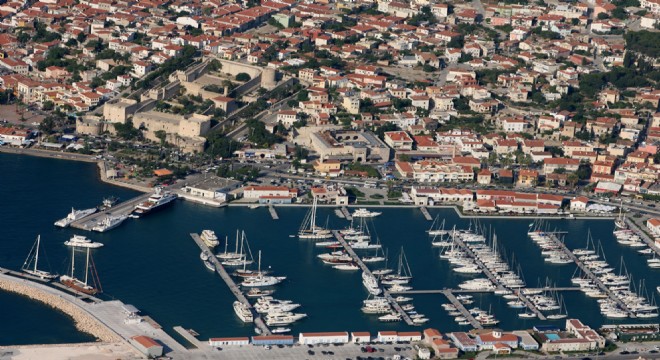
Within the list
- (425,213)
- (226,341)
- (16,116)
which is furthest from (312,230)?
(16,116)

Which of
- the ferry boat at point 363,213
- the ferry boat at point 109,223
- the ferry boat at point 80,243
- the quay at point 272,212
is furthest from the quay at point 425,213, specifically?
the ferry boat at point 80,243

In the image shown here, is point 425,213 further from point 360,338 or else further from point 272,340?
point 272,340

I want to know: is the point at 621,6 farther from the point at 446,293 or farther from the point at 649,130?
the point at 446,293

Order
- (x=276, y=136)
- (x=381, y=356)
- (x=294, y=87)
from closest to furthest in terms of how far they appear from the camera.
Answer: (x=381, y=356)
(x=276, y=136)
(x=294, y=87)

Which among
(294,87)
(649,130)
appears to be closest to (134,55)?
(294,87)

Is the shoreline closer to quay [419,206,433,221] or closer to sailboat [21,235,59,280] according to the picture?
sailboat [21,235,59,280]

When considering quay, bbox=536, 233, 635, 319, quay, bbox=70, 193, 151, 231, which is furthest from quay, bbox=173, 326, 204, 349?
quay, bbox=536, 233, 635, 319
